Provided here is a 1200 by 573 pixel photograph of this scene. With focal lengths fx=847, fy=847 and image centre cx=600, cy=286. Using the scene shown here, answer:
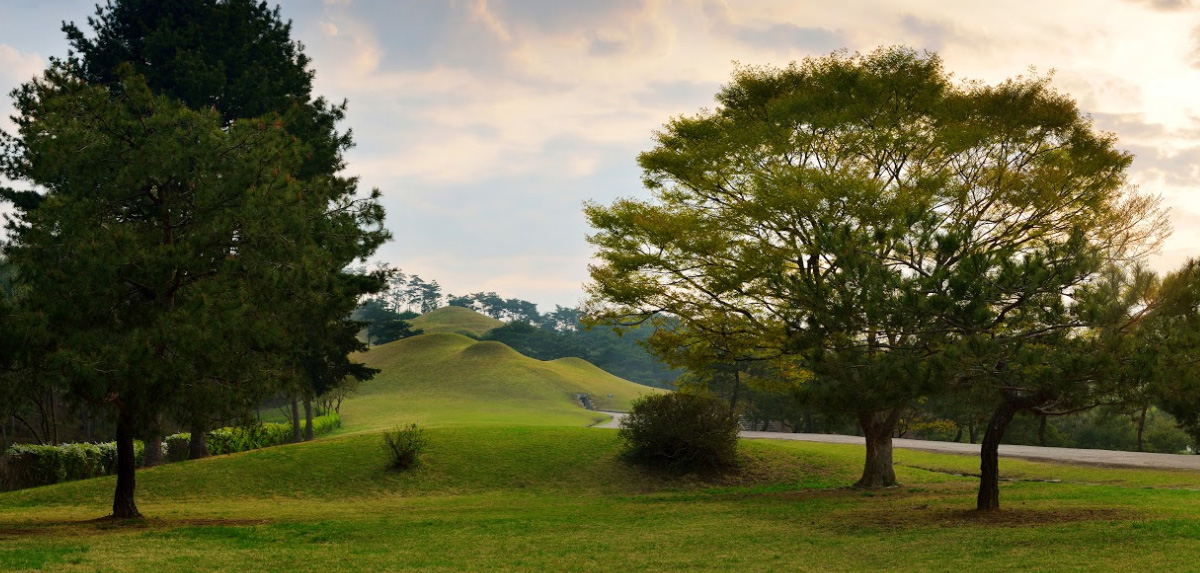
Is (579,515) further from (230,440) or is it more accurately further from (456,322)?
(456,322)

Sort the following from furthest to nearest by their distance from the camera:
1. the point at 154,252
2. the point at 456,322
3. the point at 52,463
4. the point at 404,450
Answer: the point at 456,322
the point at 404,450
the point at 52,463
the point at 154,252

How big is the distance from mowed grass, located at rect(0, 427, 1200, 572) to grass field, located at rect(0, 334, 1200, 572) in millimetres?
61

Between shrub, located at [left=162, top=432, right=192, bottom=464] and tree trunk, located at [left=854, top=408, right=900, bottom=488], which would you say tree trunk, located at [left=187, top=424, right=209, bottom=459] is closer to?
shrub, located at [left=162, top=432, right=192, bottom=464]

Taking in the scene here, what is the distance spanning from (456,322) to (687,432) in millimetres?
115387

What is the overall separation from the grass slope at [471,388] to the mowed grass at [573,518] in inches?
1065

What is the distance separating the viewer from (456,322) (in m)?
137

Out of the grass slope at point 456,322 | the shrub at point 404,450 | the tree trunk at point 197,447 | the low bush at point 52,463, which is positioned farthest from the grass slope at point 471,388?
the grass slope at point 456,322

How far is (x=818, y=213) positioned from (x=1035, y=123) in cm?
640

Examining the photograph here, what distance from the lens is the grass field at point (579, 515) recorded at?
37.1 feet

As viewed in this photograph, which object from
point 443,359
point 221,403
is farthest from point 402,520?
point 443,359

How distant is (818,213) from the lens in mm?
19688

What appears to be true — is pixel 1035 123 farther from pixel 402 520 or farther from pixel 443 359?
pixel 443 359

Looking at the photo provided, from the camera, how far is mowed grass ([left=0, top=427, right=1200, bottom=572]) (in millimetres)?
11281

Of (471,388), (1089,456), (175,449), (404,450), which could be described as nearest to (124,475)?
(404,450)
